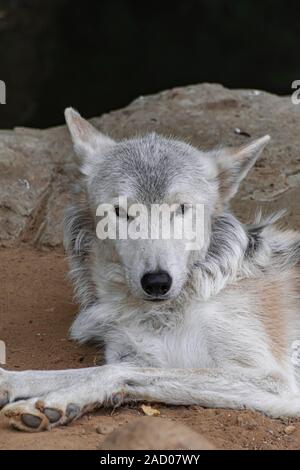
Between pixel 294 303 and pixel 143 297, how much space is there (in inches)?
42.4

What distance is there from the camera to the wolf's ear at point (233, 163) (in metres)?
6.39

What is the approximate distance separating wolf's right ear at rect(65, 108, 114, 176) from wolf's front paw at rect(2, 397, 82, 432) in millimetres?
1799

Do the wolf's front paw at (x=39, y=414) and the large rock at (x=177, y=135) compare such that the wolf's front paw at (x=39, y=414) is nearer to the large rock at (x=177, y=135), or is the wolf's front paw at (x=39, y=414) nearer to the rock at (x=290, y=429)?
the rock at (x=290, y=429)

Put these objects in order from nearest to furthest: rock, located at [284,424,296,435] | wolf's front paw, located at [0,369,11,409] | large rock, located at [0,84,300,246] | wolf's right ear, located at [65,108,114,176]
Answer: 1. rock, located at [284,424,296,435]
2. wolf's front paw, located at [0,369,11,409]
3. wolf's right ear, located at [65,108,114,176]
4. large rock, located at [0,84,300,246]

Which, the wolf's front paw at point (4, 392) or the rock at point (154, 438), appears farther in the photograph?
the wolf's front paw at point (4, 392)

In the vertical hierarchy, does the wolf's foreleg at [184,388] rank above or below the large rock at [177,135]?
below

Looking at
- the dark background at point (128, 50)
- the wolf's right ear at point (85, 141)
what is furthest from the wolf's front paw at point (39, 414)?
the dark background at point (128, 50)

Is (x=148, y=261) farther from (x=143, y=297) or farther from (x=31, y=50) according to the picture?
(x=31, y=50)

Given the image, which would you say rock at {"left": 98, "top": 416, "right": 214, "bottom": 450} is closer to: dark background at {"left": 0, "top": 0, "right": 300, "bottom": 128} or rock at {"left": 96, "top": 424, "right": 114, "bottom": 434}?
rock at {"left": 96, "top": 424, "right": 114, "bottom": 434}

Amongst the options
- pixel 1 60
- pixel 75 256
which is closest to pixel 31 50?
pixel 1 60

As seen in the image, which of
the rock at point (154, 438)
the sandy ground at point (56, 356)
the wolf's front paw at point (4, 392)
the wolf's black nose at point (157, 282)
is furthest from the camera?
the wolf's black nose at point (157, 282)

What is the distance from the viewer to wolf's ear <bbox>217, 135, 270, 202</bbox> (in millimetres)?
6387

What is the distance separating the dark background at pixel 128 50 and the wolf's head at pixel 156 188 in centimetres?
704

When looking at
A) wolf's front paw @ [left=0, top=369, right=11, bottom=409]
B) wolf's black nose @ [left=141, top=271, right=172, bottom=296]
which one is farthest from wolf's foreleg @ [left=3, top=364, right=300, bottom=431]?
wolf's black nose @ [left=141, top=271, right=172, bottom=296]
